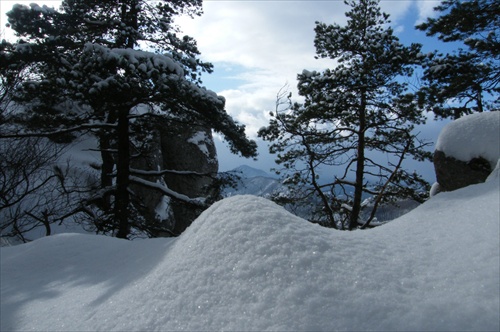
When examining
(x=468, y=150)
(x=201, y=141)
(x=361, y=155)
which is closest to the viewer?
(x=468, y=150)

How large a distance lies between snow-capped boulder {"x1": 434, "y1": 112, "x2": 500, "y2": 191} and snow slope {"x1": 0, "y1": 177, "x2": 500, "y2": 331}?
96 cm

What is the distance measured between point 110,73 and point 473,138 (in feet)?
20.8

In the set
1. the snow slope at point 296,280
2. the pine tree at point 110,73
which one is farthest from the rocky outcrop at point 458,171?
the pine tree at point 110,73

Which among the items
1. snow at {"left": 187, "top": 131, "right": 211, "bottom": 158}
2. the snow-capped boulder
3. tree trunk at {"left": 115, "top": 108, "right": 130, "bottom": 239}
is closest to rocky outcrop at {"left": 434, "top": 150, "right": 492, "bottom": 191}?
the snow-capped boulder

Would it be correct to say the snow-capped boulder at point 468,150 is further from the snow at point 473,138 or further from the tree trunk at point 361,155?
the tree trunk at point 361,155

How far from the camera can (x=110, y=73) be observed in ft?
20.8

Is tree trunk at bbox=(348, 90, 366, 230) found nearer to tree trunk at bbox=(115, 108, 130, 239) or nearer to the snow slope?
tree trunk at bbox=(115, 108, 130, 239)

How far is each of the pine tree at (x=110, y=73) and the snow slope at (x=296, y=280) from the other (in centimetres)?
473

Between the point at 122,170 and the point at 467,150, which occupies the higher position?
the point at 122,170

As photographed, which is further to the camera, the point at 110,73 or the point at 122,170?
the point at 122,170

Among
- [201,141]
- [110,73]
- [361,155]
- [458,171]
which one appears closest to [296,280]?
[458,171]

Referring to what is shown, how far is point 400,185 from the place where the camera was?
360 inches

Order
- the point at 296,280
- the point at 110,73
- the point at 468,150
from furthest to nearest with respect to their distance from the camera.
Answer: the point at 110,73
the point at 468,150
the point at 296,280

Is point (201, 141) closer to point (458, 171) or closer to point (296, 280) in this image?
point (458, 171)
